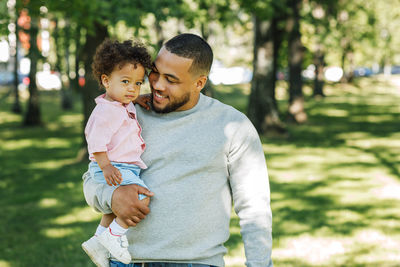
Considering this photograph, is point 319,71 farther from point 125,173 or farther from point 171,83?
point 125,173

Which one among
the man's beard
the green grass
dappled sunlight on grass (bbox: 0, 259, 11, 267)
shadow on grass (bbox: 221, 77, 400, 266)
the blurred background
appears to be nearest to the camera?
the man's beard

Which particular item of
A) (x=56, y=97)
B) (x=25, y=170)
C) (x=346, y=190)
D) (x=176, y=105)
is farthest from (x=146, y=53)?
(x=56, y=97)

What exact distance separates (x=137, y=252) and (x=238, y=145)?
665mm

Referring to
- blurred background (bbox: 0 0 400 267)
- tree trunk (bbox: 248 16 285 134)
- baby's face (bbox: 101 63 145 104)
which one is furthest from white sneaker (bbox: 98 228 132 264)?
tree trunk (bbox: 248 16 285 134)

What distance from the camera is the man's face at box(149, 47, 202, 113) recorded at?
244 cm

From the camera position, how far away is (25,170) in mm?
11570

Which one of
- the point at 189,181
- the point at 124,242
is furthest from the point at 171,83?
the point at 124,242

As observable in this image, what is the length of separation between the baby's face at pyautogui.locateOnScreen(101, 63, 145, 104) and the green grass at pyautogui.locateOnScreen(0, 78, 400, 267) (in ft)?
11.8

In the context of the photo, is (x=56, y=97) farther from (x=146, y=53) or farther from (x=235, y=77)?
(x=146, y=53)

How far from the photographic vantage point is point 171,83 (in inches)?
96.4

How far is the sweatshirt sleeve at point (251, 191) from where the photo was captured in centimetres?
242

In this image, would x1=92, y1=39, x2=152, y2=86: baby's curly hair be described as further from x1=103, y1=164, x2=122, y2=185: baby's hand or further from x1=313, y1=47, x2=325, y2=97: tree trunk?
x1=313, y1=47, x2=325, y2=97: tree trunk

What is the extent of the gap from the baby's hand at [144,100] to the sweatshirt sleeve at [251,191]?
464mm

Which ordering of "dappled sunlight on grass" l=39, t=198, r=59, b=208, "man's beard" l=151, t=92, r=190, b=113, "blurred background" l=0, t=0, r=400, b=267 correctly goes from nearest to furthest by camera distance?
"man's beard" l=151, t=92, r=190, b=113 → "blurred background" l=0, t=0, r=400, b=267 → "dappled sunlight on grass" l=39, t=198, r=59, b=208
